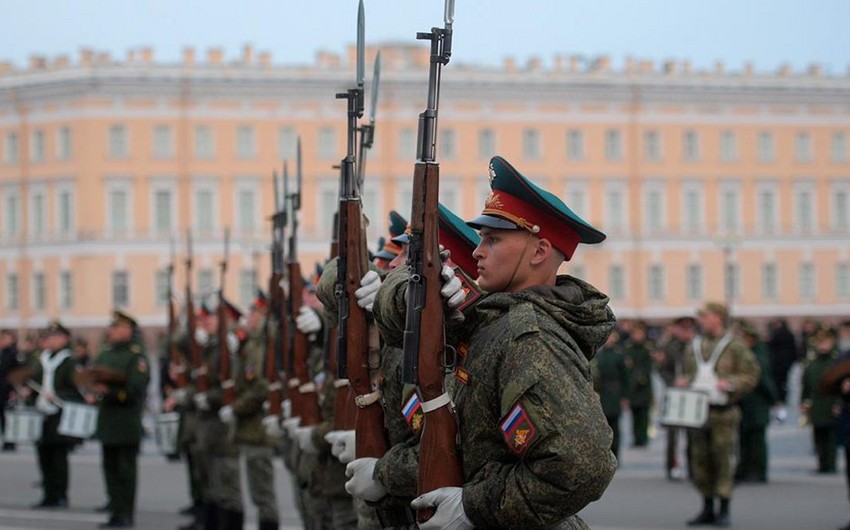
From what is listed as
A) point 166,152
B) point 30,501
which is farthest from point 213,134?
point 30,501

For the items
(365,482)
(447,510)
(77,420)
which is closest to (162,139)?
(77,420)

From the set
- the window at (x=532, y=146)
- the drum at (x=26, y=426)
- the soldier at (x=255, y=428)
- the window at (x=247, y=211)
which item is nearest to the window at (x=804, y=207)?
the window at (x=532, y=146)

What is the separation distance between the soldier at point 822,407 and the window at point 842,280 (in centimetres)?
6105

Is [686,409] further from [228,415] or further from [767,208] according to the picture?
[767,208]

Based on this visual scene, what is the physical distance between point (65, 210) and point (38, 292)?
4.06 m

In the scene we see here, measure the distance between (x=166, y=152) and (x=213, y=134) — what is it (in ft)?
7.34

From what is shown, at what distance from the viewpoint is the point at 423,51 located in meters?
76.1

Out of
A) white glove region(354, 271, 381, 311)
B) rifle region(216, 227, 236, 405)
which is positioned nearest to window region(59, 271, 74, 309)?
rifle region(216, 227, 236, 405)

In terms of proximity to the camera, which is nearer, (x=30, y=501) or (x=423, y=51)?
(x=30, y=501)

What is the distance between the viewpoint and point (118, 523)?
13.4m

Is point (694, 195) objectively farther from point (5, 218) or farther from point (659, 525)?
point (659, 525)

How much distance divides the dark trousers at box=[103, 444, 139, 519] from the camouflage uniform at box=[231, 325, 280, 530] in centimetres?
181

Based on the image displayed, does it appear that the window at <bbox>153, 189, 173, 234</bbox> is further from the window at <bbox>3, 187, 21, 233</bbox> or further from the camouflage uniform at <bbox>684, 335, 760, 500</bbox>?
the camouflage uniform at <bbox>684, 335, 760, 500</bbox>

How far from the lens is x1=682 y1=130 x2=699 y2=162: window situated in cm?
7412
